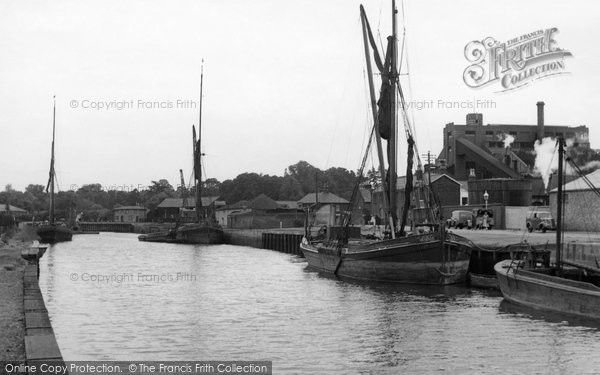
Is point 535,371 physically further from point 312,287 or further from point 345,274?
point 345,274

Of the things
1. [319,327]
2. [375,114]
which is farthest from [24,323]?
[375,114]

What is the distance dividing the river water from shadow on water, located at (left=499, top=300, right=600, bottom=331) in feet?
0.23

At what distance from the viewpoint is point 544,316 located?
25453mm

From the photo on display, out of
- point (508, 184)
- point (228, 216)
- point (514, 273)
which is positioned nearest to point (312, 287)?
point (514, 273)

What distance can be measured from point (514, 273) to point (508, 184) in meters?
53.6

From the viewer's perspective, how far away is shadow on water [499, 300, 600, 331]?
2367 centimetres

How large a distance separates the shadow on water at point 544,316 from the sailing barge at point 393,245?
681 centimetres

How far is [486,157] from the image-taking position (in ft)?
316

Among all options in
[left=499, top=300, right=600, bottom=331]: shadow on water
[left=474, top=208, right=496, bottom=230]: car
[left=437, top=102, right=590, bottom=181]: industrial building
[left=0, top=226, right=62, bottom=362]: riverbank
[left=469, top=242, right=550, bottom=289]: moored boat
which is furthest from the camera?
[left=437, top=102, right=590, bottom=181]: industrial building

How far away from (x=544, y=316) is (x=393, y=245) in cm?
1196

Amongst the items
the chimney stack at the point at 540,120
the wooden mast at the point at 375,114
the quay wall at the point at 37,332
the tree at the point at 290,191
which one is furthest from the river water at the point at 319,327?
the tree at the point at 290,191

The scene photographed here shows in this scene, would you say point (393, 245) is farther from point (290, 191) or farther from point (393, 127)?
point (290, 191)

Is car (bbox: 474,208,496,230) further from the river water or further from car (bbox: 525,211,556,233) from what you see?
the river water

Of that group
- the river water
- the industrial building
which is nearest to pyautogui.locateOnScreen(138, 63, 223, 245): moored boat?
the industrial building
